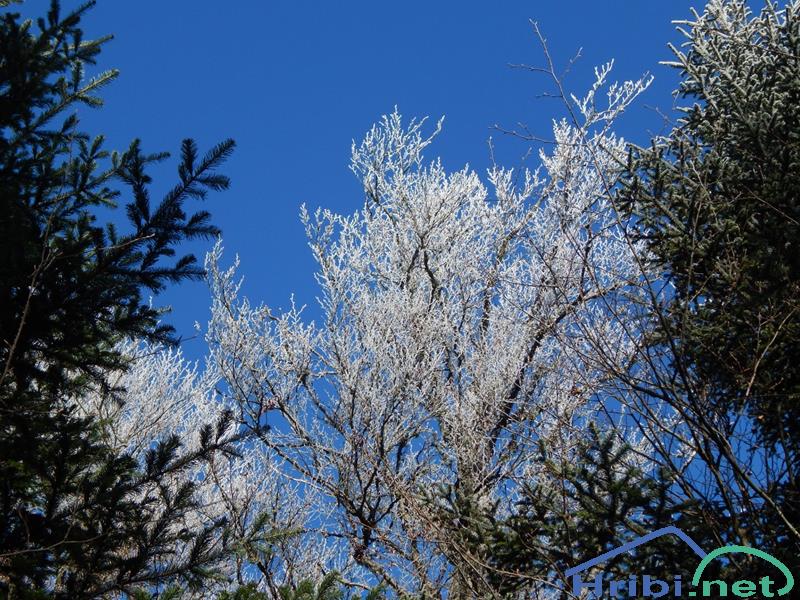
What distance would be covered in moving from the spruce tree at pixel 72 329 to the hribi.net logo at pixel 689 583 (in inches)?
78.2

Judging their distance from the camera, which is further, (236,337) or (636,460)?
(236,337)

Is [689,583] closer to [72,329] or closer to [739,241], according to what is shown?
[739,241]

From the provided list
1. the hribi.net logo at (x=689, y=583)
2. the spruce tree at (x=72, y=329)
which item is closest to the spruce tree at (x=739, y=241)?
the hribi.net logo at (x=689, y=583)

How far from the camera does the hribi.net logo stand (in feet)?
13.3

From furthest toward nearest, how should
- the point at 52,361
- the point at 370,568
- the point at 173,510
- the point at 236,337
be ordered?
the point at 236,337, the point at 370,568, the point at 52,361, the point at 173,510

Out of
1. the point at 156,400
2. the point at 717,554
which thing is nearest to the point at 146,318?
the point at 717,554

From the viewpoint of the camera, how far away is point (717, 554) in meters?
4.25

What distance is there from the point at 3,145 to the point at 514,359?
544 cm

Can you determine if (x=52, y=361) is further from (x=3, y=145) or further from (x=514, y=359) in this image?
(x=514, y=359)

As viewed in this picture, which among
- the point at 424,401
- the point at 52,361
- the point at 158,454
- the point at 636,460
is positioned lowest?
the point at 158,454

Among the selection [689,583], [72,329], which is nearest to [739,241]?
[689,583]

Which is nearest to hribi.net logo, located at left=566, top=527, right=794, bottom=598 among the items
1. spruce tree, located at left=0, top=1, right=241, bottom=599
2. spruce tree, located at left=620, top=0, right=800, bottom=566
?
spruce tree, located at left=620, top=0, right=800, bottom=566

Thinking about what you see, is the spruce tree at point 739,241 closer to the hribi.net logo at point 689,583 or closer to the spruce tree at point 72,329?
the hribi.net logo at point 689,583

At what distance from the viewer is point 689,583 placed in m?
4.37
